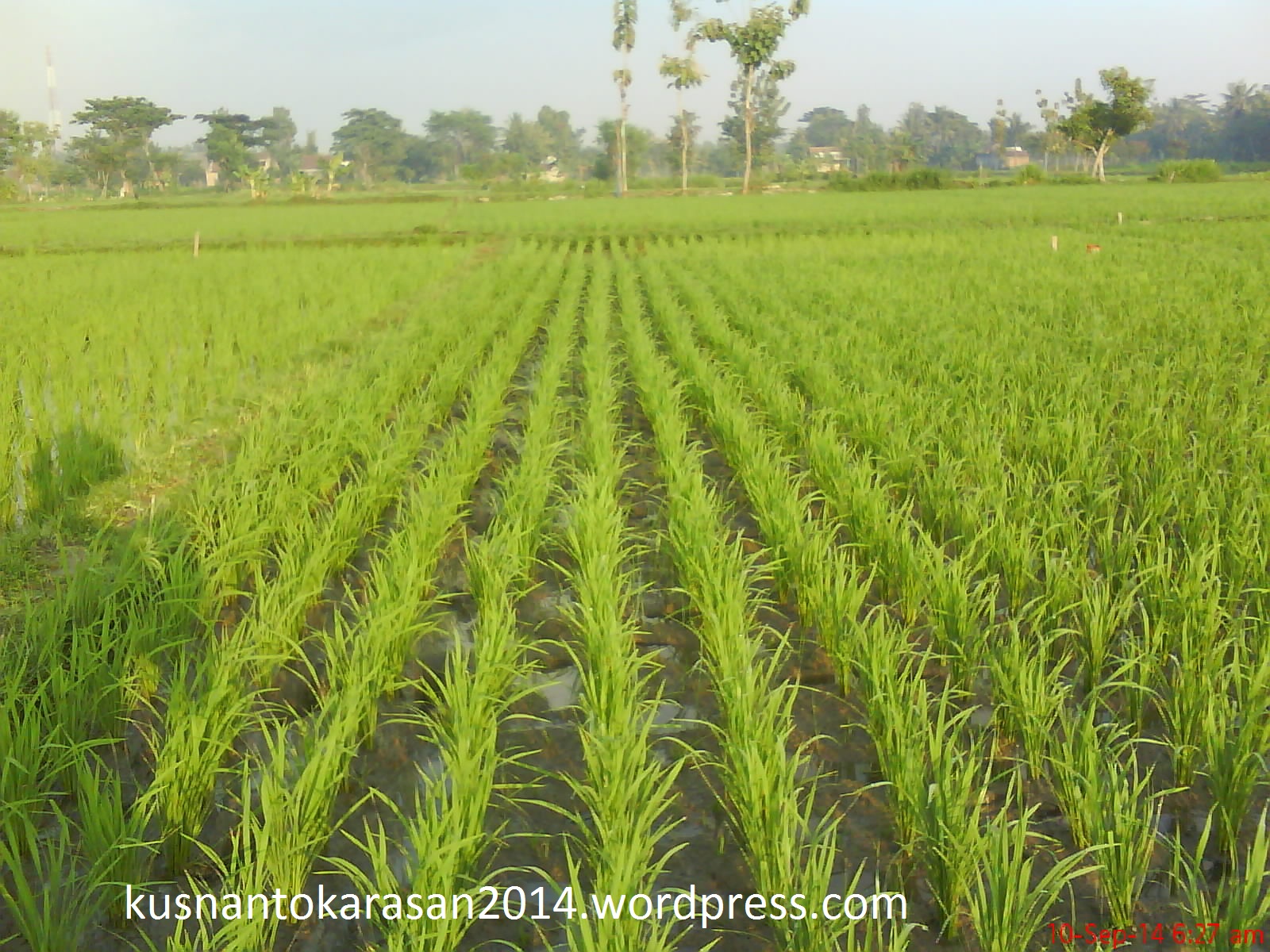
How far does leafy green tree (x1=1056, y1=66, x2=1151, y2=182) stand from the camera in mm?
42812

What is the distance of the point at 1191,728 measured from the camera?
7.32 feet

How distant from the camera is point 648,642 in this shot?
307 centimetres

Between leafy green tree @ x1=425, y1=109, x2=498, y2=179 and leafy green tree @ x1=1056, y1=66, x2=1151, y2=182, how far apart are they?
60.7m

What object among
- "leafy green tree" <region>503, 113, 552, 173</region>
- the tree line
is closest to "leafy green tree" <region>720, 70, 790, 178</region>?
the tree line

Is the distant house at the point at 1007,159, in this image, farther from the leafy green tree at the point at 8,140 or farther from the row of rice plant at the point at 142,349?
the row of rice plant at the point at 142,349

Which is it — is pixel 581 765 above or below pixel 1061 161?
below

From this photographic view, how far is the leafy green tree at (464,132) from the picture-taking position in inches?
3718

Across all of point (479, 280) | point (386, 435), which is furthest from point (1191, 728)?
point (479, 280)

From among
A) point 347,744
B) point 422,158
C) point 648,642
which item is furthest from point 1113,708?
point 422,158

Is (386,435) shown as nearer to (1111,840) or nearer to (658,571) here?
(658,571)

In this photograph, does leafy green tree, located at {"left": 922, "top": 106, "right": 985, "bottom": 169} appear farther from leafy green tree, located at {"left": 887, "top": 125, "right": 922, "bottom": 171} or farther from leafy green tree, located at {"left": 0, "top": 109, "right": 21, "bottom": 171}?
leafy green tree, located at {"left": 0, "top": 109, "right": 21, "bottom": 171}

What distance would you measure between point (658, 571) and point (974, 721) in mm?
1393

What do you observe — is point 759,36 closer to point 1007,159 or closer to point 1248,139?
point 1248,139
